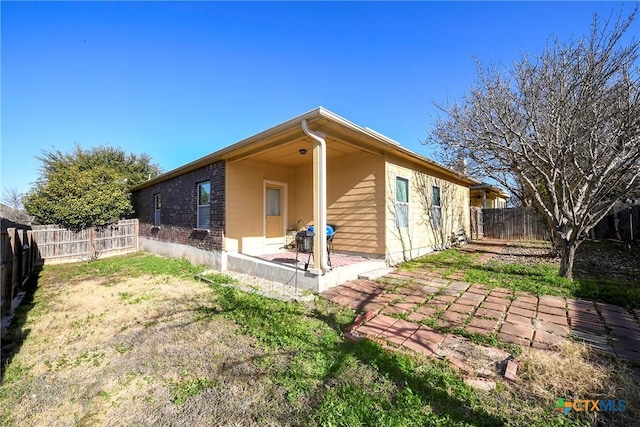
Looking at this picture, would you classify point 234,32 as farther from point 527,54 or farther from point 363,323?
point 363,323

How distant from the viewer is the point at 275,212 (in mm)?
8344

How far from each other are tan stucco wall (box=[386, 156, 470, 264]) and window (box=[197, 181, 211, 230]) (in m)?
5.08

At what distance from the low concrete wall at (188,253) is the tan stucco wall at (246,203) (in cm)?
48

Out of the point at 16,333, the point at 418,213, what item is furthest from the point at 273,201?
the point at 16,333

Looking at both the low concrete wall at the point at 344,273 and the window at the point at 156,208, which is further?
the window at the point at 156,208

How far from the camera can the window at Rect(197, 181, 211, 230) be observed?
7.78m

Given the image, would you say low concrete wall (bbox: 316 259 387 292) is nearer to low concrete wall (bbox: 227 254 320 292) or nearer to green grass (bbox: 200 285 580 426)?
low concrete wall (bbox: 227 254 320 292)

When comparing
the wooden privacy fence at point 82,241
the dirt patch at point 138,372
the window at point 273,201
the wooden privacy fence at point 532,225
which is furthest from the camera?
the wooden privacy fence at point 532,225

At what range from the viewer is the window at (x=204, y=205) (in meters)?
7.78

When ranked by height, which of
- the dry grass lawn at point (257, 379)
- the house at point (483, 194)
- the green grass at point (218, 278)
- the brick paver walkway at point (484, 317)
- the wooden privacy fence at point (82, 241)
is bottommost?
the dry grass lawn at point (257, 379)

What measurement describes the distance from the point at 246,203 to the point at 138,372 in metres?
5.30

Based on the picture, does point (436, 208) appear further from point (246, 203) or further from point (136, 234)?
point (136, 234)

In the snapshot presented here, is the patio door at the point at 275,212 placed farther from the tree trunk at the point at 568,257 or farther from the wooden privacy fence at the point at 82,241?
the wooden privacy fence at the point at 82,241

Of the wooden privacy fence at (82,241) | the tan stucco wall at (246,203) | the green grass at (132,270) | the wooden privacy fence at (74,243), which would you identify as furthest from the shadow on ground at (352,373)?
the wooden privacy fence at (82,241)
